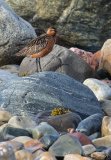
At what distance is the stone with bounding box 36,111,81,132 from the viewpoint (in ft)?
40.0

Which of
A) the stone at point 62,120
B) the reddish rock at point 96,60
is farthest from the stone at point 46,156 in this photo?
the reddish rock at point 96,60

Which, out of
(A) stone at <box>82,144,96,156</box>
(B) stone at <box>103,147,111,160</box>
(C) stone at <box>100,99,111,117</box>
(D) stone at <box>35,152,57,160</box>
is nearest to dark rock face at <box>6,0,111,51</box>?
(C) stone at <box>100,99,111,117</box>

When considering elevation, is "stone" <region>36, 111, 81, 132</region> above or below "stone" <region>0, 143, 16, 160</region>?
below

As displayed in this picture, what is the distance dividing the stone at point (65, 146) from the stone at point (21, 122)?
1.46 metres

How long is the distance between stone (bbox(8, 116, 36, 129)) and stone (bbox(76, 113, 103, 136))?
0.80 metres

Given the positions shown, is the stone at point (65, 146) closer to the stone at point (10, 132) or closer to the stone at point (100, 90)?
the stone at point (10, 132)

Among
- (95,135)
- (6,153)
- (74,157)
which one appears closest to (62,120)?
(95,135)

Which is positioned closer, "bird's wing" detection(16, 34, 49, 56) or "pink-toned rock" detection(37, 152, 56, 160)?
"pink-toned rock" detection(37, 152, 56, 160)

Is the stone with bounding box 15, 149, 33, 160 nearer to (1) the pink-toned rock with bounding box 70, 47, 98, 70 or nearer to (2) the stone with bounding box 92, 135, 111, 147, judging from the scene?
(2) the stone with bounding box 92, 135, 111, 147

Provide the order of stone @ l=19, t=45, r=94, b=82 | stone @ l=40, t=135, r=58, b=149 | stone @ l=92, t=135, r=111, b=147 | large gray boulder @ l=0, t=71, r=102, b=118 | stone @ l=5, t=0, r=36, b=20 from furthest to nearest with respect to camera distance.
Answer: stone @ l=5, t=0, r=36, b=20, stone @ l=19, t=45, r=94, b=82, large gray boulder @ l=0, t=71, r=102, b=118, stone @ l=92, t=135, r=111, b=147, stone @ l=40, t=135, r=58, b=149

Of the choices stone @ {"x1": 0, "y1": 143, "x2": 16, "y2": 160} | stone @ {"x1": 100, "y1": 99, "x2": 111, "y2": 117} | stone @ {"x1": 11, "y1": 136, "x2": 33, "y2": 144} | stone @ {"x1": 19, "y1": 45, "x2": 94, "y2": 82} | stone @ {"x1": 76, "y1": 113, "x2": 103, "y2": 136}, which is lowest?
stone @ {"x1": 19, "y1": 45, "x2": 94, "y2": 82}

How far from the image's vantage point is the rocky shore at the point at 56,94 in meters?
10.2

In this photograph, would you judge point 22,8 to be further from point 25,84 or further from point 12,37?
point 25,84

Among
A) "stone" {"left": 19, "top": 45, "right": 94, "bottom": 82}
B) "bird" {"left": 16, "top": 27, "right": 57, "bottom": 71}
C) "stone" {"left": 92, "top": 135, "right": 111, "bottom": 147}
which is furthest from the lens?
"stone" {"left": 19, "top": 45, "right": 94, "bottom": 82}
